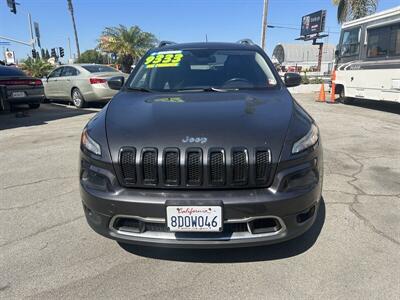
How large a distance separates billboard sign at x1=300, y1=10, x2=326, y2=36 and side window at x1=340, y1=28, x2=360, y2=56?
129 feet

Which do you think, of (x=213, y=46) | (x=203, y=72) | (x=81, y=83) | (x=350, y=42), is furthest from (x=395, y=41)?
(x=81, y=83)

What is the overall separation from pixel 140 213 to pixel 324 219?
1.97 meters

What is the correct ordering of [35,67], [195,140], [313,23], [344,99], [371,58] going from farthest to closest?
[313,23], [35,67], [344,99], [371,58], [195,140]

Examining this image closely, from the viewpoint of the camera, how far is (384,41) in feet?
34.0

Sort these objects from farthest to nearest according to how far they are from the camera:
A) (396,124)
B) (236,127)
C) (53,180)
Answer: (396,124) → (53,180) → (236,127)

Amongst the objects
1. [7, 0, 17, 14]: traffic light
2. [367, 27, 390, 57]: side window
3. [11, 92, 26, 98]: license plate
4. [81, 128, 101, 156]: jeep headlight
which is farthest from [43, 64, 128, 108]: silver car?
[7, 0, 17, 14]: traffic light

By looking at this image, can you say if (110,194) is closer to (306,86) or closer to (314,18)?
(306,86)

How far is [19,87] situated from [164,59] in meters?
7.88

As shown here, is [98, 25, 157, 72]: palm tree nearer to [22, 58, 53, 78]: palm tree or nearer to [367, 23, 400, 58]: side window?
Answer: [22, 58, 53, 78]: palm tree

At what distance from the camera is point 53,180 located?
15.4ft

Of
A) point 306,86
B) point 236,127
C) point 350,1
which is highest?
point 350,1

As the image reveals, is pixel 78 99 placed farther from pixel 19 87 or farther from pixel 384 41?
pixel 384 41

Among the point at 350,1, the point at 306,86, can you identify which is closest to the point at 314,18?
the point at 350,1

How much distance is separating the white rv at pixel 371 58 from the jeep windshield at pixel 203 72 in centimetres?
717
